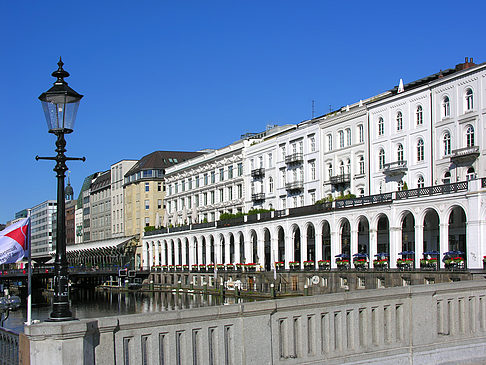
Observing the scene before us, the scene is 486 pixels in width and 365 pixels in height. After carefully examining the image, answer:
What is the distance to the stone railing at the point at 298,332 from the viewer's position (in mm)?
11820

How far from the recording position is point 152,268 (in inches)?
4781

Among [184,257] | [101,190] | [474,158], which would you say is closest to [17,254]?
[474,158]

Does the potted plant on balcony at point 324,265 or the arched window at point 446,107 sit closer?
the arched window at point 446,107

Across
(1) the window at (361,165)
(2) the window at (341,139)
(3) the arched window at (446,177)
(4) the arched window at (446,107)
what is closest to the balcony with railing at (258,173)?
(2) the window at (341,139)

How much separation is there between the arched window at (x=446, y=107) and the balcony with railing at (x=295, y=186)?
25592 mm

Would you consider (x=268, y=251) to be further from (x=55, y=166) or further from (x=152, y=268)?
(x=55, y=166)

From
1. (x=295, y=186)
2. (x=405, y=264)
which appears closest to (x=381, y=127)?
(x=295, y=186)

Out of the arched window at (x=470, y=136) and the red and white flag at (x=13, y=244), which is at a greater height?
the arched window at (x=470, y=136)

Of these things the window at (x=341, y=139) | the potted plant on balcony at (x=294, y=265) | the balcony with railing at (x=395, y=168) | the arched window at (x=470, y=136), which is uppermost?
the window at (x=341, y=139)

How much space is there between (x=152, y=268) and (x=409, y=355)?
355 feet

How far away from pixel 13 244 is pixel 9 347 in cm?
390

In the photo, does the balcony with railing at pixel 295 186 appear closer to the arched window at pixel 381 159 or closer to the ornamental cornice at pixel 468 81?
the arched window at pixel 381 159

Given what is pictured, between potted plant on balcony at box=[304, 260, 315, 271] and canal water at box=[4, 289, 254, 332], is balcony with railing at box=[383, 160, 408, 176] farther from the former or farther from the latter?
canal water at box=[4, 289, 254, 332]

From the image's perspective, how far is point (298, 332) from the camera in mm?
14242
